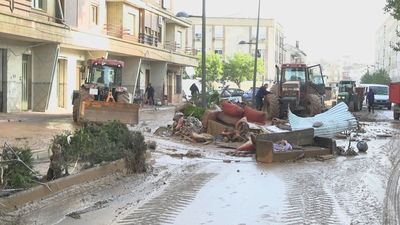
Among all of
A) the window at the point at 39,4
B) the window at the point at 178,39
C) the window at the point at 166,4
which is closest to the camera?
the window at the point at 39,4

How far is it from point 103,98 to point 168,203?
16844mm

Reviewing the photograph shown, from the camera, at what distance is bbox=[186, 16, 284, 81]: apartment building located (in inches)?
4301

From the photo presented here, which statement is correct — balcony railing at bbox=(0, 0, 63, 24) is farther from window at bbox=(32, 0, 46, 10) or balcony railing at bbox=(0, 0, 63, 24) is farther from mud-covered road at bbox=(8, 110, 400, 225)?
mud-covered road at bbox=(8, 110, 400, 225)

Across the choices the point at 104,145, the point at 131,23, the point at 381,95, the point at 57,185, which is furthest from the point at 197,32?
the point at 57,185

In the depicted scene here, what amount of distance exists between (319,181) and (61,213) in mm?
5149

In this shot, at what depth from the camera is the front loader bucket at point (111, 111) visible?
2188 cm

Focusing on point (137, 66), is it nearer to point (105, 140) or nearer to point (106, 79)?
point (106, 79)

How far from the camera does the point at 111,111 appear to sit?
21891mm

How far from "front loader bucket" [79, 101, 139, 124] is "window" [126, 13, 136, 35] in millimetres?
22561

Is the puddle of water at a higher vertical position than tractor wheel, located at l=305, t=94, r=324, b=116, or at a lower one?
lower

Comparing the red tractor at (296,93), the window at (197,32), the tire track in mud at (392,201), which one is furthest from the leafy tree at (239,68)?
the tire track in mud at (392,201)

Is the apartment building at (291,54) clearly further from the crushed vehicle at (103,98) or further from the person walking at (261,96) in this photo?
the crushed vehicle at (103,98)

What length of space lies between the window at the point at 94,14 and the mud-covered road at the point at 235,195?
25.5 metres

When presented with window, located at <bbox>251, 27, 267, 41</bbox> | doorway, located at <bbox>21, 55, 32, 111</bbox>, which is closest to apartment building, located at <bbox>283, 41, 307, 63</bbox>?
window, located at <bbox>251, 27, 267, 41</bbox>
